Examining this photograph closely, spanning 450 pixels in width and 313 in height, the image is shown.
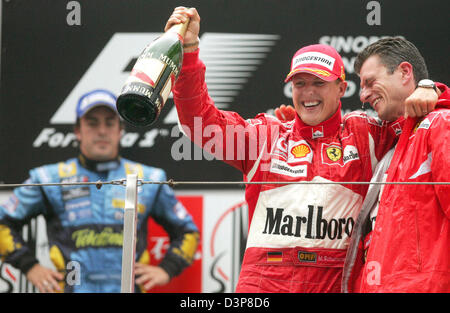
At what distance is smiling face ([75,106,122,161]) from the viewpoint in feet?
10.8

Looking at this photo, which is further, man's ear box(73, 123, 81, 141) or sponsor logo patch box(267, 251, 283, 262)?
man's ear box(73, 123, 81, 141)

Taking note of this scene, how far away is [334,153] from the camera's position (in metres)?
2.04

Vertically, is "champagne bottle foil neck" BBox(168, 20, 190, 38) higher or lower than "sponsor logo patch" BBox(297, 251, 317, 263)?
higher

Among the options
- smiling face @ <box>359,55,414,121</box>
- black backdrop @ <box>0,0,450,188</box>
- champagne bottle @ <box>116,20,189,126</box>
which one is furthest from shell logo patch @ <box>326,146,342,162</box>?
black backdrop @ <box>0,0,450,188</box>

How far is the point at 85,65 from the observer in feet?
11.0

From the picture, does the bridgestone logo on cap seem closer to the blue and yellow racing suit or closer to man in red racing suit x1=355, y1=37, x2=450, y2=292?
man in red racing suit x1=355, y1=37, x2=450, y2=292

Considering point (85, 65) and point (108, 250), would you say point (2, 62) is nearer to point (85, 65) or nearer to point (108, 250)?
point (85, 65)

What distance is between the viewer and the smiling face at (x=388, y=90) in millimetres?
2053

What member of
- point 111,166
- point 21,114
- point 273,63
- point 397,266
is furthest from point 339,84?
point 21,114

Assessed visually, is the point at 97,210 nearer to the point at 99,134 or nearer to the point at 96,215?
the point at 96,215

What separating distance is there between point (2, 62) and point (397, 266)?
225cm

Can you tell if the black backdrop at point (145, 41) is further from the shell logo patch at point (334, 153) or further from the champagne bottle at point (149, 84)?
the champagne bottle at point (149, 84)

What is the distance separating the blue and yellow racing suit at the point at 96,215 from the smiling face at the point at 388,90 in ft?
4.11

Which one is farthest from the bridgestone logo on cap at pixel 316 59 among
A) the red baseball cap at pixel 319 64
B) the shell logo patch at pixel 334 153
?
the shell logo patch at pixel 334 153
